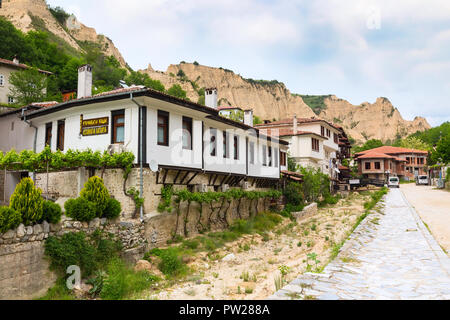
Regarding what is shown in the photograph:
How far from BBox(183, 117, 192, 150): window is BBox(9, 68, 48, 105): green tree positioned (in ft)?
77.0

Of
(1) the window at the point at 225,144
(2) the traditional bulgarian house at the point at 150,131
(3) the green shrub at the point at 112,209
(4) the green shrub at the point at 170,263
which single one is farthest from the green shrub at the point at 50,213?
(1) the window at the point at 225,144

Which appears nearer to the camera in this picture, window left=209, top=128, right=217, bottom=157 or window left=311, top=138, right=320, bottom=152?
window left=209, top=128, right=217, bottom=157

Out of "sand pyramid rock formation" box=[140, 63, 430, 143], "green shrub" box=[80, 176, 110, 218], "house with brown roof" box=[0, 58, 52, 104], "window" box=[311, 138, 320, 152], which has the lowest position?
"green shrub" box=[80, 176, 110, 218]

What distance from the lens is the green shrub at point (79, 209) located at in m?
11.7

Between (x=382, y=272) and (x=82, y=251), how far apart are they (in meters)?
8.99

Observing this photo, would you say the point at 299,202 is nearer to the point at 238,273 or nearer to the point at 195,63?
the point at 238,273

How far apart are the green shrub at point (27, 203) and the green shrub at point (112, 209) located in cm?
268

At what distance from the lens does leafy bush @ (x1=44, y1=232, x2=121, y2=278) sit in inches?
418

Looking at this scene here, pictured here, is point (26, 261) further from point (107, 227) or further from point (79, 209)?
point (107, 227)

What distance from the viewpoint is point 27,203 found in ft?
33.5

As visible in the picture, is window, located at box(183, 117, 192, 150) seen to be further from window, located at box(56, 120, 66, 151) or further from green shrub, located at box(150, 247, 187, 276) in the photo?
window, located at box(56, 120, 66, 151)

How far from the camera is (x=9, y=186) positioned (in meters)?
19.6

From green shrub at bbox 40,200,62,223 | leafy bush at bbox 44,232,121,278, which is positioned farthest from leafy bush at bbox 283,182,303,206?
green shrub at bbox 40,200,62,223

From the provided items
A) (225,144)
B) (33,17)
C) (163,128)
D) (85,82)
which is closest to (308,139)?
(225,144)
